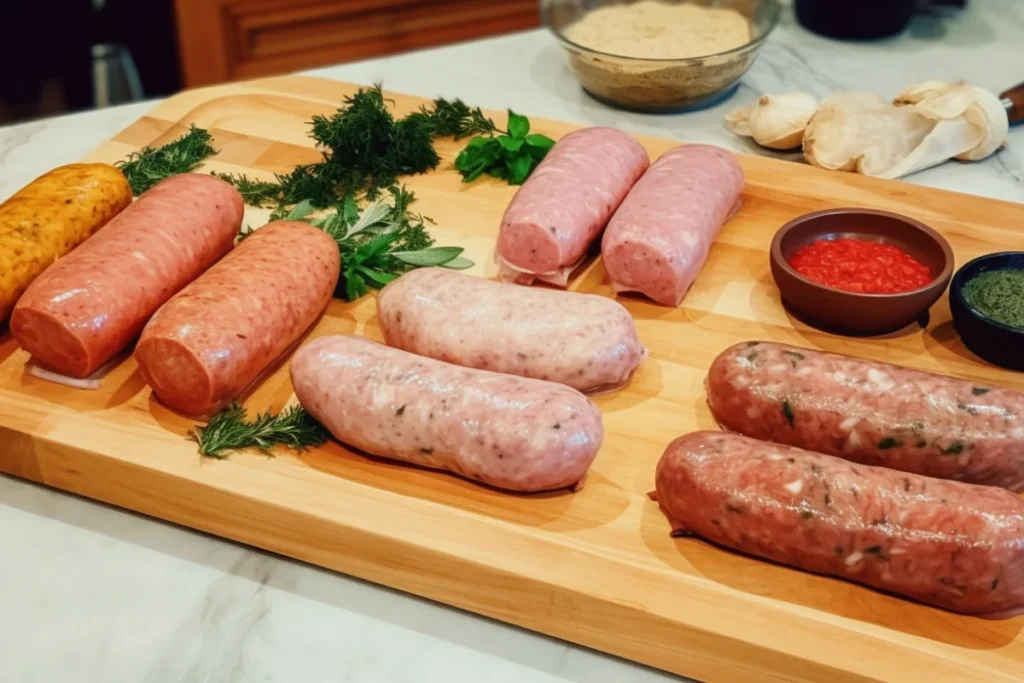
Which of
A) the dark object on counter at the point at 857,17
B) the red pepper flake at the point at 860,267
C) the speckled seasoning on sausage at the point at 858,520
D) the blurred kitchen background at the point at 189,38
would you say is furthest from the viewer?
the blurred kitchen background at the point at 189,38

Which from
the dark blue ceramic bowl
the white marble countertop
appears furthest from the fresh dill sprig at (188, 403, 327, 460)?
the dark blue ceramic bowl

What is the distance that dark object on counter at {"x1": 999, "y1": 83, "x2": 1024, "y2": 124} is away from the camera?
142 inches

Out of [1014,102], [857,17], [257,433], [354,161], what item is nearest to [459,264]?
[354,161]

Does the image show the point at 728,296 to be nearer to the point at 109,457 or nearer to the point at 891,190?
the point at 891,190

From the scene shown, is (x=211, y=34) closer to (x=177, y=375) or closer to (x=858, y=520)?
(x=177, y=375)

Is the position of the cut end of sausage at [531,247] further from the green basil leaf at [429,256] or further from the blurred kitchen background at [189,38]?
the blurred kitchen background at [189,38]

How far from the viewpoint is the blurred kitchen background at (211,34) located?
491 centimetres

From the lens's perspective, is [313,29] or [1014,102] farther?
Result: [313,29]

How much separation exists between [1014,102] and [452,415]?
2.53m

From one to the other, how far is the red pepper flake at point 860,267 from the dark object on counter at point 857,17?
1.77 metres

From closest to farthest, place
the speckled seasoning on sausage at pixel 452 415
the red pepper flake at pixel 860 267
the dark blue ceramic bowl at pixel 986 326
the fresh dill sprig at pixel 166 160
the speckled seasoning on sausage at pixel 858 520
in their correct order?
the speckled seasoning on sausage at pixel 858 520 < the speckled seasoning on sausage at pixel 452 415 < the dark blue ceramic bowl at pixel 986 326 < the red pepper flake at pixel 860 267 < the fresh dill sprig at pixel 166 160

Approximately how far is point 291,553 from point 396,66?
257 centimetres

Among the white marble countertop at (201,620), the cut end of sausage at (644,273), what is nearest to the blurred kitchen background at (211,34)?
the cut end of sausage at (644,273)

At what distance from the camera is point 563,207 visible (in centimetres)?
285
